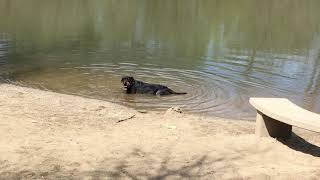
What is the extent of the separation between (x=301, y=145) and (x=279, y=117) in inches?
35.7

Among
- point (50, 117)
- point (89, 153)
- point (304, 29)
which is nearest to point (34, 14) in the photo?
point (304, 29)

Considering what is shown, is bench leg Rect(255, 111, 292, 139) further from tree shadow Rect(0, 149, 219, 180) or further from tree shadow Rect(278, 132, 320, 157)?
tree shadow Rect(0, 149, 219, 180)

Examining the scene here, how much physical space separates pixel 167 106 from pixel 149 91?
35.9 inches

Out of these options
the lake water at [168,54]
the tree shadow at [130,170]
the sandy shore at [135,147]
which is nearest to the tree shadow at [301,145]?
the sandy shore at [135,147]

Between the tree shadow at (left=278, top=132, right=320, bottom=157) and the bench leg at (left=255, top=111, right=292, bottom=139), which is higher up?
the bench leg at (left=255, top=111, right=292, bottom=139)

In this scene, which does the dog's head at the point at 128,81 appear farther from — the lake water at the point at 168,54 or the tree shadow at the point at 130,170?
the tree shadow at the point at 130,170

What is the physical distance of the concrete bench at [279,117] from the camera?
21.1 ft

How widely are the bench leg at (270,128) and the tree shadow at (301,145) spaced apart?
0.38 feet

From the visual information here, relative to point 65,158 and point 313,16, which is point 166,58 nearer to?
point 65,158

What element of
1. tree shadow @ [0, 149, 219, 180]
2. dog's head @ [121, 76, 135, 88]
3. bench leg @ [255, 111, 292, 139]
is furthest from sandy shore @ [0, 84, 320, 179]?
dog's head @ [121, 76, 135, 88]

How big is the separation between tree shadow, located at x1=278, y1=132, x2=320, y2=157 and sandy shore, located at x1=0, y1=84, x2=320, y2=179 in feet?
0.05

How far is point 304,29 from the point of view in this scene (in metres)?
24.9

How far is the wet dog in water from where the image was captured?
443 inches

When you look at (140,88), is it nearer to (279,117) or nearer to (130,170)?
(279,117)
